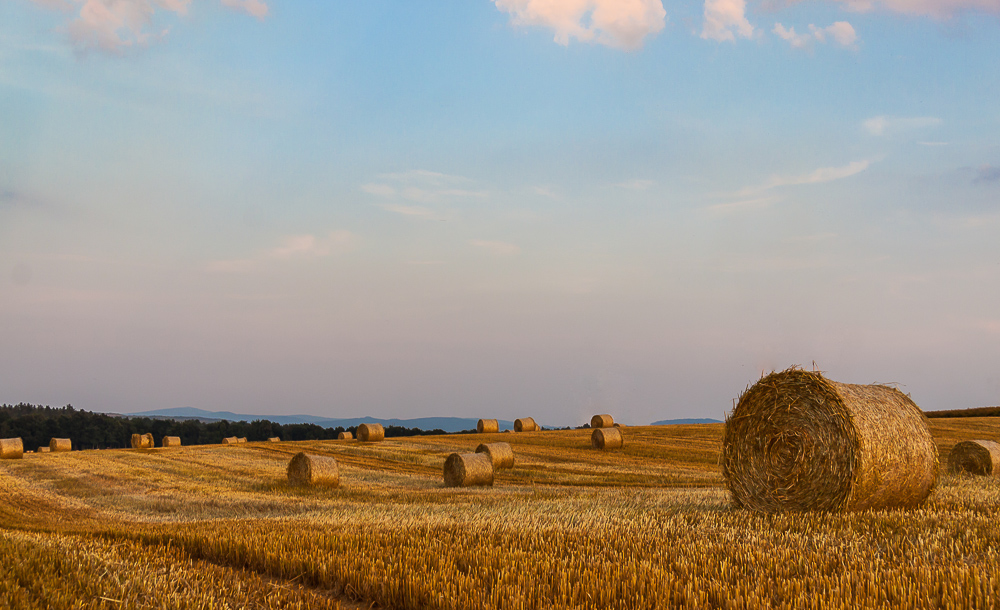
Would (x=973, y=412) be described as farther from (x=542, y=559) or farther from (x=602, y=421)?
(x=542, y=559)

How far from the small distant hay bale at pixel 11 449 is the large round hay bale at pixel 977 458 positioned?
34.3 metres

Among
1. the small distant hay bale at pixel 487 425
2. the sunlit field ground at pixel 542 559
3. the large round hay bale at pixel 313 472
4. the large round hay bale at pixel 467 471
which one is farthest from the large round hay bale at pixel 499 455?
the small distant hay bale at pixel 487 425

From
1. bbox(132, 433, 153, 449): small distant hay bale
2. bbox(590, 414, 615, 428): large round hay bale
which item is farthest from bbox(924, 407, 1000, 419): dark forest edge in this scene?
bbox(132, 433, 153, 449): small distant hay bale

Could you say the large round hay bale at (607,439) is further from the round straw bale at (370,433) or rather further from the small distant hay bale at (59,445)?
the small distant hay bale at (59,445)

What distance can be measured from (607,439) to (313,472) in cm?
1335

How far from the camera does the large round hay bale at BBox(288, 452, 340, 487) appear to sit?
1717 cm

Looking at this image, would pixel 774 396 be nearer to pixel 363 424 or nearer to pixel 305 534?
pixel 305 534

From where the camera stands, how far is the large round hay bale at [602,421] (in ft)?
109

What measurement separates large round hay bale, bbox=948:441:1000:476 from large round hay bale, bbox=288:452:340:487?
14753mm

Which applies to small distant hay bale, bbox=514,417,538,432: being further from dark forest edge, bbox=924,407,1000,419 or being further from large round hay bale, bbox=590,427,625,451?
dark forest edge, bbox=924,407,1000,419

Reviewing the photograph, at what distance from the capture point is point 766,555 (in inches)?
210

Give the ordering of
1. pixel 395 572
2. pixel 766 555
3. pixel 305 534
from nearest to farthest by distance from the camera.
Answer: pixel 395 572 < pixel 766 555 < pixel 305 534

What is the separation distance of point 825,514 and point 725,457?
198 centimetres

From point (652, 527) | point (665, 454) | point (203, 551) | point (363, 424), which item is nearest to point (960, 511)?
point (652, 527)
